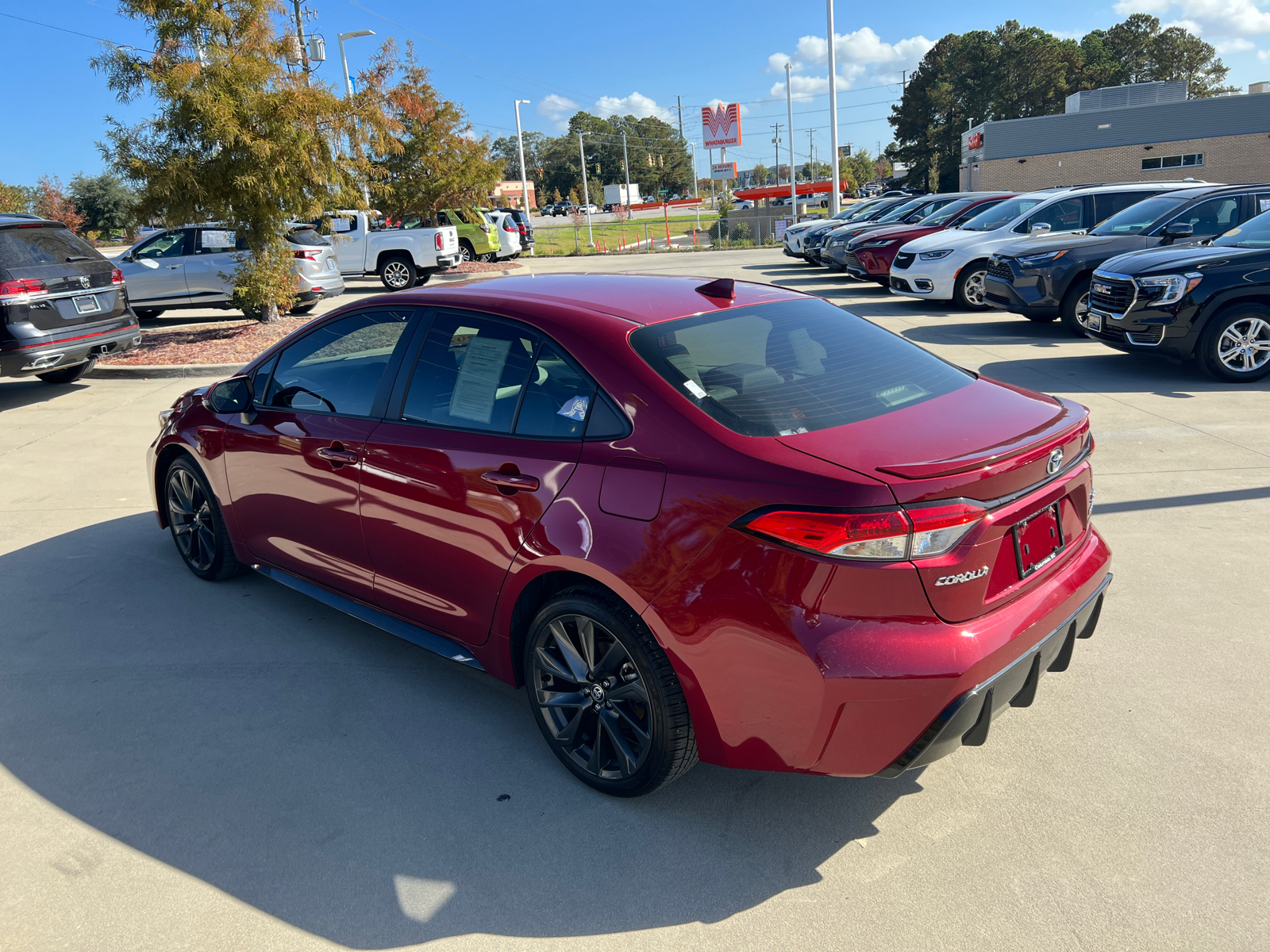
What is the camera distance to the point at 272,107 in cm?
1267

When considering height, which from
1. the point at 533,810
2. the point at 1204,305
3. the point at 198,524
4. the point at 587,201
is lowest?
the point at 533,810

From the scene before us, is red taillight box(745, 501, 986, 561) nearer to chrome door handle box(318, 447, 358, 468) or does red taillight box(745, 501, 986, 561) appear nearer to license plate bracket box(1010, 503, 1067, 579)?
license plate bracket box(1010, 503, 1067, 579)

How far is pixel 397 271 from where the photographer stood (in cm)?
2256

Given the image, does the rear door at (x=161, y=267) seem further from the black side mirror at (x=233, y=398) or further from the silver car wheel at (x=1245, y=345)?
the silver car wheel at (x=1245, y=345)

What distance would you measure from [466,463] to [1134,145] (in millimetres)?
54705

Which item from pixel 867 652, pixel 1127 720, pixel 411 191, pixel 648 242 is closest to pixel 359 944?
pixel 867 652

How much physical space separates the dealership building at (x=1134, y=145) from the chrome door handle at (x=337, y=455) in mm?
47257

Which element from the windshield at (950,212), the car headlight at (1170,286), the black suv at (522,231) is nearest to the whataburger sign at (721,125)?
the black suv at (522,231)

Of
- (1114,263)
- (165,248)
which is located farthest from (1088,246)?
(165,248)

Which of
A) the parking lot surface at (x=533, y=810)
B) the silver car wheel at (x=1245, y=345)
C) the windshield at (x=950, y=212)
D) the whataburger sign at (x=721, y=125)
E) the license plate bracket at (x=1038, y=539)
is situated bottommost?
the parking lot surface at (x=533, y=810)

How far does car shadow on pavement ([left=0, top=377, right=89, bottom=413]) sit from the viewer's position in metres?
10.3

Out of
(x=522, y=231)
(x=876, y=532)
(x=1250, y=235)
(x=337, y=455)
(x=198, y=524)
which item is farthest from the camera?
(x=522, y=231)

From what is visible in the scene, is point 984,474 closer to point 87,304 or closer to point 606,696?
point 606,696

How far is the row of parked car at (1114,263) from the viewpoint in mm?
8516
